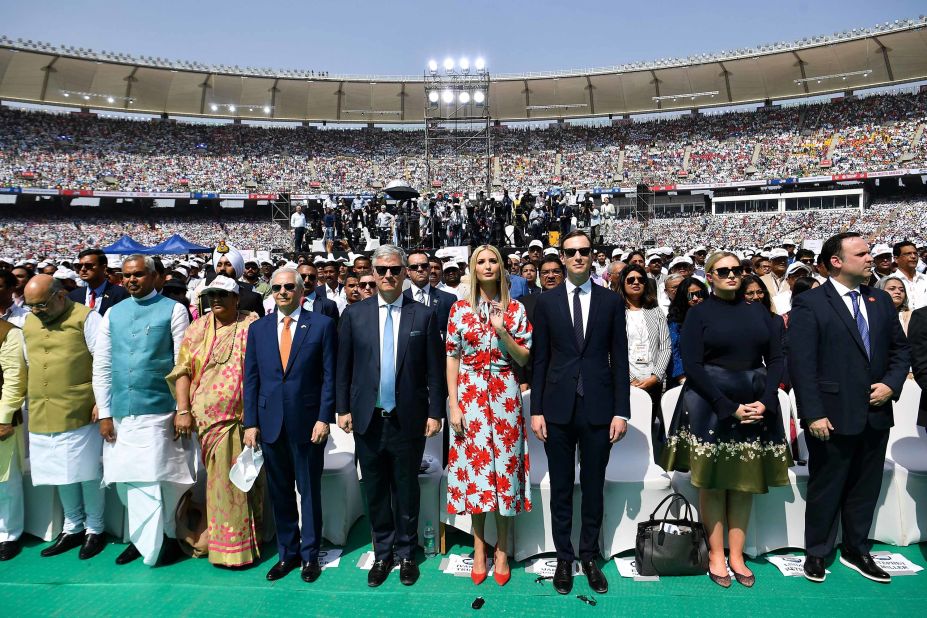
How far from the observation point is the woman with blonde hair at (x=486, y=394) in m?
2.93

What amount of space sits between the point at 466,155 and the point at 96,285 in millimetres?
30743

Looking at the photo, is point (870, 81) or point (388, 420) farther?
point (870, 81)

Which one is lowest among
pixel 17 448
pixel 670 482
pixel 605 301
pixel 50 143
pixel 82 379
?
pixel 670 482

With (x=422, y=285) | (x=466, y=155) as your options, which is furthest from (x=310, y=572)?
(x=466, y=155)

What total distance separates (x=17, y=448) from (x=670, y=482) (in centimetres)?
428

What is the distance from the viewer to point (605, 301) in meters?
2.92

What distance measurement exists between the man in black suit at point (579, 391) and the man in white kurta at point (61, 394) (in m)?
2.88

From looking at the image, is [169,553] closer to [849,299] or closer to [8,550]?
[8,550]

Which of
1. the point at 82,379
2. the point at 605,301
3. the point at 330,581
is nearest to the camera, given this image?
the point at 605,301

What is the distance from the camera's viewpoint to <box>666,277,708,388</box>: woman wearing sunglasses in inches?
157

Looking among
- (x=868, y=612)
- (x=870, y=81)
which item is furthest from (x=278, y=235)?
(x=870, y=81)

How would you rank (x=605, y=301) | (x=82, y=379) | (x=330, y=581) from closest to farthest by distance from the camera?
(x=605, y=301)
(x=330, y=581)
(x=82, y=379)

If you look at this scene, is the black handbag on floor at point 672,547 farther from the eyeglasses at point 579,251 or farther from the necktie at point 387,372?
the necktie at point 387,372

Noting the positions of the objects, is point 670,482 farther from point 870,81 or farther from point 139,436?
point 870,81
